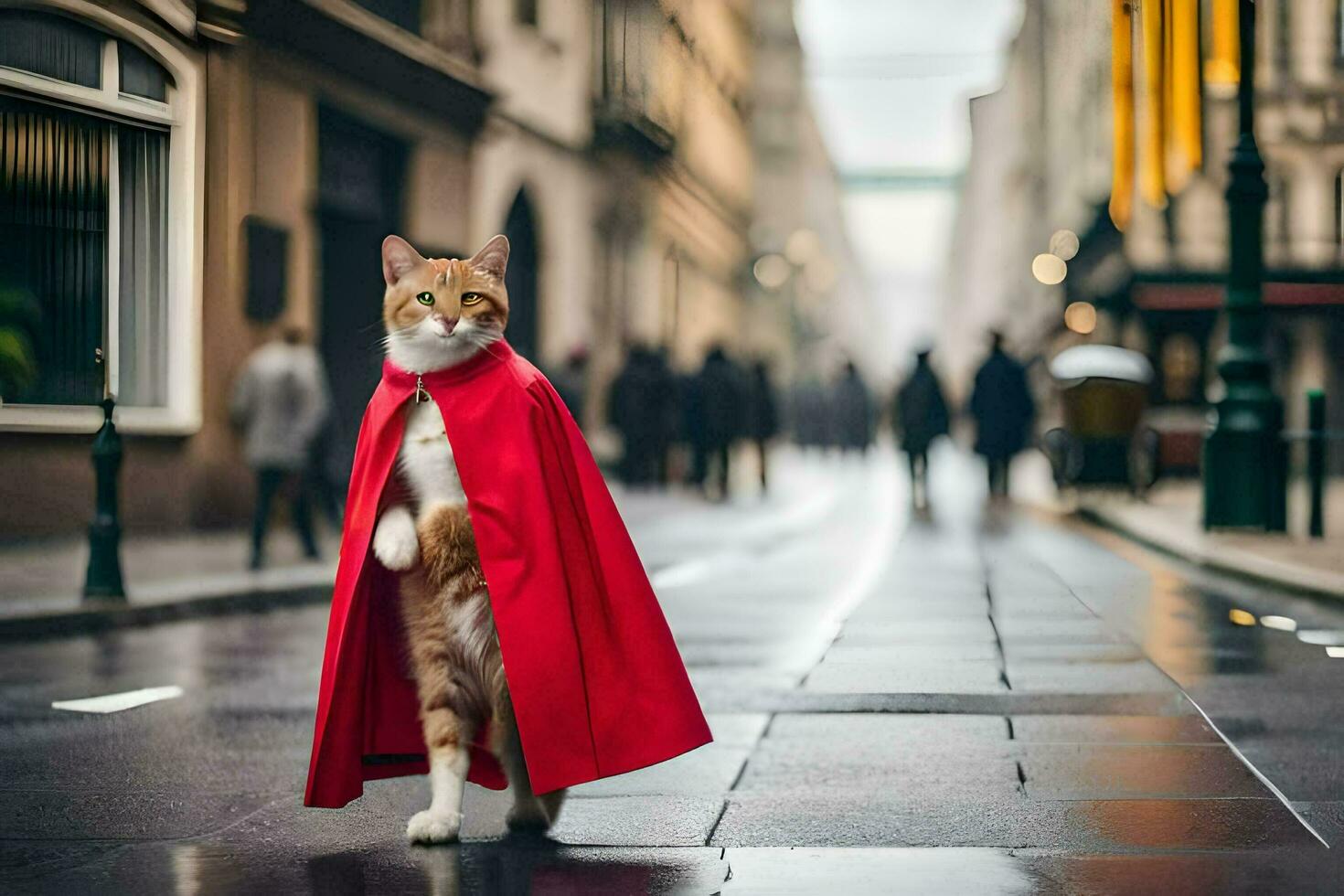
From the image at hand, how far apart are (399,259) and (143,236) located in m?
7.91

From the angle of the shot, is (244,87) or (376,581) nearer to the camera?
(376,581)

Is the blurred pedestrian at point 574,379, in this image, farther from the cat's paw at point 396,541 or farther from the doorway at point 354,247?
the cat's paw at point 396,541

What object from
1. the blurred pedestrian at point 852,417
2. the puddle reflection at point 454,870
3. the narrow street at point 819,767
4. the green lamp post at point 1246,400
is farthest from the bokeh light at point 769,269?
the puddle reflection at point 454,870

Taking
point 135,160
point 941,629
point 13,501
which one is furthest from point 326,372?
point 941,629

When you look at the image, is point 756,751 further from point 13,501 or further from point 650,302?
point 650,302

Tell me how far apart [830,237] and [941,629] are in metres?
101

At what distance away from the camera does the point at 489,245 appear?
490 cm

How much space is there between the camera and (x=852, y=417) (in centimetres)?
Result: 3659

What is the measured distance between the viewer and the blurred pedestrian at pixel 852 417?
3644 cm

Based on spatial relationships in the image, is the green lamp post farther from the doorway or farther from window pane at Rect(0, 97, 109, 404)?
the doorway

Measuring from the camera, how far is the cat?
4.68m

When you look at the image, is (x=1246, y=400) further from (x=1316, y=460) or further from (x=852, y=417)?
(x=852, y=417)

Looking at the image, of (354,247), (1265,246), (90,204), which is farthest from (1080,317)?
(90,204)

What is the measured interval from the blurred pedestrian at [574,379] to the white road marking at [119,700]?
15.6 metres
